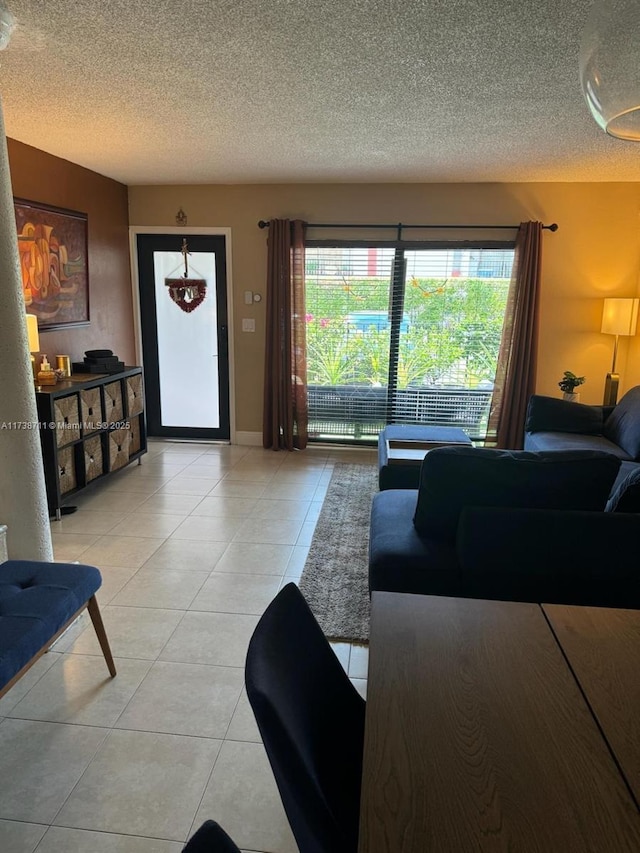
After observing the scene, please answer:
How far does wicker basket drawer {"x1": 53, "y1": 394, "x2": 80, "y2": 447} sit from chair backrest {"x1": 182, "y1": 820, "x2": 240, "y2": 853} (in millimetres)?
3455

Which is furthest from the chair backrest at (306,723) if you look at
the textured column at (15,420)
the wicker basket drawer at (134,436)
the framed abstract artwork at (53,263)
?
the wicker basket drawer at (134,436)

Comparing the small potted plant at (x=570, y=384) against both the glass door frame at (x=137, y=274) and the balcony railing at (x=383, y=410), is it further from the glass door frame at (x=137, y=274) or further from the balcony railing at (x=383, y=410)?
the glass door frame at (x=137, y=274)

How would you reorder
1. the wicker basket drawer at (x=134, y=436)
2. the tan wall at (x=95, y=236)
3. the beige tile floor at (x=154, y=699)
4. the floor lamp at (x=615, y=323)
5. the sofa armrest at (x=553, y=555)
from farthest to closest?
the wicker basket drawer at (x=134, y=436)
the floor lamp at (x=615, y=323)
the tan wall at (x=95, y=236)
the sofa armrest at (x=553, y=555)
the beige tile floor at (x=154, y=699)

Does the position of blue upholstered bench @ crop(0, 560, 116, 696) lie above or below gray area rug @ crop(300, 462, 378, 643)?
above

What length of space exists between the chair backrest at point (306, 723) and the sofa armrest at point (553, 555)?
3.06 feet

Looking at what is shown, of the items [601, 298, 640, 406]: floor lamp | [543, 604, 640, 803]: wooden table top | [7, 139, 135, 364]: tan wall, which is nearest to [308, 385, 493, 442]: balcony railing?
[601, 298, 640, 406]: floor lamp

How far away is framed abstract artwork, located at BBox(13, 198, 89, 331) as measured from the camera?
416 cm

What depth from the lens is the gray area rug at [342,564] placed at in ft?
9.07

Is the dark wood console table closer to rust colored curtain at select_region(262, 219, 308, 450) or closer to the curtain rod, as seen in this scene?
rust colored curtain at select_region(262, 219, 308, 450)

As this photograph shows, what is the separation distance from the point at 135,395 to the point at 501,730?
4561 millimetres

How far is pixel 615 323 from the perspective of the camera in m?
5.05

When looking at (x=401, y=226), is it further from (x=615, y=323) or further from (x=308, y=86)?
(x=308, y=86)

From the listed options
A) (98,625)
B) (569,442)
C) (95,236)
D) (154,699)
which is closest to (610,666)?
(154,699)

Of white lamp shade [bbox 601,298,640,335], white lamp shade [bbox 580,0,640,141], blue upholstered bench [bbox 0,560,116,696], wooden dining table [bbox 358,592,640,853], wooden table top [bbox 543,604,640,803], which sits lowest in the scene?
blue upholstered bench [bbox 0,560,116,696]
